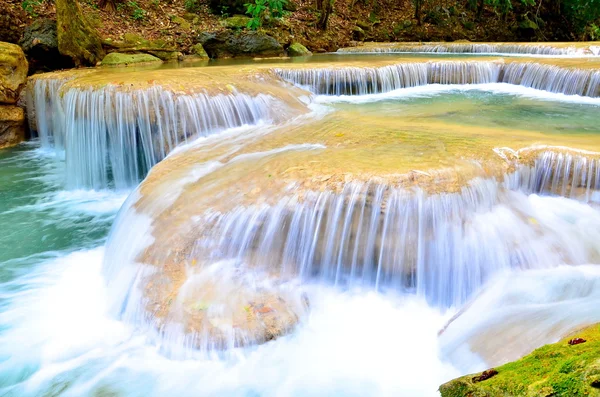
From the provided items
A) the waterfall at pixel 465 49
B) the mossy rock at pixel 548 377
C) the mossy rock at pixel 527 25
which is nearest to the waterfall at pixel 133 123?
the mossy rock at pixel 548 377

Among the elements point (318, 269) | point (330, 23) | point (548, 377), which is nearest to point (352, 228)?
point (318, 269)

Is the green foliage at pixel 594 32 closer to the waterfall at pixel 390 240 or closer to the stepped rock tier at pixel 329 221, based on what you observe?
the stepped rock tier at pixel 329 221

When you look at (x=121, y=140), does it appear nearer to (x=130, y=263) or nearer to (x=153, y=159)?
(x=153, y=159)

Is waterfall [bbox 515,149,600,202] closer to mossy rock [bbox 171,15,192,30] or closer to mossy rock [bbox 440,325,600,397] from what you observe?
mossy rock [bbox 440,325,600,397]

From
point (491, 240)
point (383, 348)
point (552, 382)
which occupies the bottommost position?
point (383, 348)

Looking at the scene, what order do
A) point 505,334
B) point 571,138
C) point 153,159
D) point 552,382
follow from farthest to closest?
1. point 153,159
2. point 571,138
3. point 505,334
4. point 552,382

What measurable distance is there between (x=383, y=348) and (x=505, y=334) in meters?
0.88

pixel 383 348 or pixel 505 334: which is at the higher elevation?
pixel 505 334

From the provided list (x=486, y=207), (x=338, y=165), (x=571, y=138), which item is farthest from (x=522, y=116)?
(x=338, y=165)

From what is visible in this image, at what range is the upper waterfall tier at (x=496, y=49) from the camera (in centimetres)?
1236

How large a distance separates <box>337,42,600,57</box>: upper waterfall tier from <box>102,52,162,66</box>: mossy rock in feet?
21.3

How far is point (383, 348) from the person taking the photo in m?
3.46

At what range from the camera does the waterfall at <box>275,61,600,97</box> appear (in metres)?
8.88

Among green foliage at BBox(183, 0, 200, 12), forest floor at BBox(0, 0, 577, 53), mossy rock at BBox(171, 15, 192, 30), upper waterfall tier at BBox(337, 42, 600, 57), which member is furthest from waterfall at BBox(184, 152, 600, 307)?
green foliage at BBox(183, 0, 200, 12)
